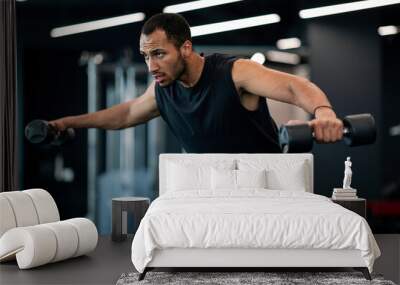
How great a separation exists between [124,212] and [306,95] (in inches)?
82.7

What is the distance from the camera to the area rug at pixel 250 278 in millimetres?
4549

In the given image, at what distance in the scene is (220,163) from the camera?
6465 mm

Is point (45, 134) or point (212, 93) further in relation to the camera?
point (45, 134)

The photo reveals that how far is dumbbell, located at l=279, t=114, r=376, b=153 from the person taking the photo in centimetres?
345

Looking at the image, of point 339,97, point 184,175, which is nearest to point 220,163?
point 184,175

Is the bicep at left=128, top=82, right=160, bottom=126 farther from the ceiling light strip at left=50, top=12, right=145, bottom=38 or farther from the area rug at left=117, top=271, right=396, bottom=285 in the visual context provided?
the area rug at left=117, top=271, right=396, bottom=285

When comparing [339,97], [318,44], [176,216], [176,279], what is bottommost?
[176,279]

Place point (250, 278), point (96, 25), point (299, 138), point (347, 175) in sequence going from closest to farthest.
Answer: point (299, 138) → point (250, 278) → point (347, 175) → point (96, 25)

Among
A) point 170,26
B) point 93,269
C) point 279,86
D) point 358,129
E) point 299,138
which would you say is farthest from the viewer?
point 170,26

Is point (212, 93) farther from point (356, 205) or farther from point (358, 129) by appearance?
point (358, 129)

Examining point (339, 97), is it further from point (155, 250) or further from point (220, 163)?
point (155, 250)

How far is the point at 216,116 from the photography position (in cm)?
639

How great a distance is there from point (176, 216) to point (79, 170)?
2.51 m

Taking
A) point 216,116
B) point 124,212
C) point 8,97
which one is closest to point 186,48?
point 216,116
